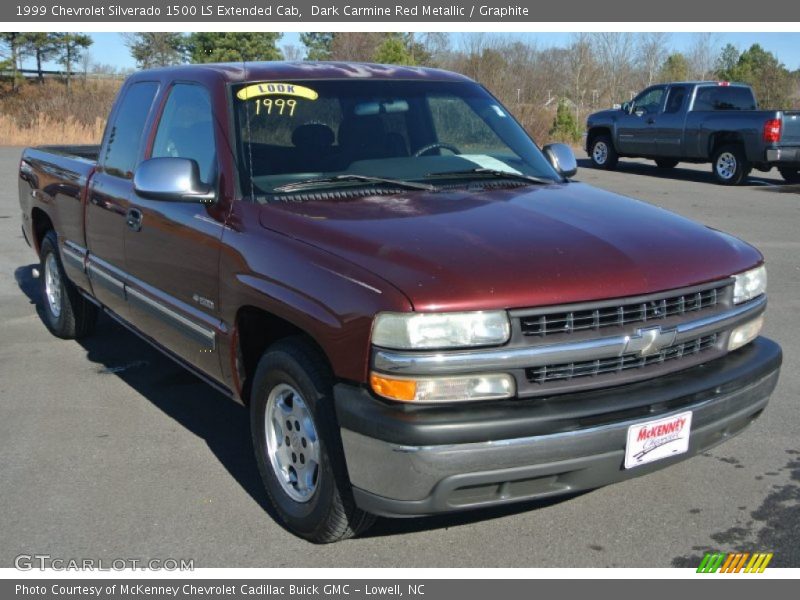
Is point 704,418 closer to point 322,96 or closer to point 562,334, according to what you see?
point 562,334

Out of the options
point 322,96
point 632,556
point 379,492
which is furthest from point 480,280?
point 322,96

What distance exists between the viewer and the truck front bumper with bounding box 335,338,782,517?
3088 millimetres

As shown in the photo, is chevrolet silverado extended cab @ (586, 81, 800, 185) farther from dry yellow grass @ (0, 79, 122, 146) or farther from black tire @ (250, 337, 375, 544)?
dry yellow grass @ (0, 79, 122, 146)

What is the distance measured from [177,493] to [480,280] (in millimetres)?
1930

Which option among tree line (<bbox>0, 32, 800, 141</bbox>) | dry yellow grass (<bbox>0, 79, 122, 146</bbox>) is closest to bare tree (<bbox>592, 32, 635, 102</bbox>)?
tree line (<bbox>0, 32, 800, 141</bbox>)

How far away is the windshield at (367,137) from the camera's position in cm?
427

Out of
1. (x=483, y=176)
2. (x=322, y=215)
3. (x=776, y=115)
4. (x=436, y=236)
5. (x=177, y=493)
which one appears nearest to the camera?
(x=436, y=236)

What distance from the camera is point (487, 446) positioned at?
3.10 m

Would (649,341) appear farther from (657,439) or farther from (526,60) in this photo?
(526,60)

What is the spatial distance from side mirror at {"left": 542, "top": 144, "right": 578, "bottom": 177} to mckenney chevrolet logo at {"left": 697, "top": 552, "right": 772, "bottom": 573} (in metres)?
2.33

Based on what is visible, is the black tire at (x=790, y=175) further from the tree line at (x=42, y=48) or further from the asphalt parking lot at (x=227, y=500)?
the tree line at (x=42, y=48)

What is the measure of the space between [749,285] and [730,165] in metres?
15.0

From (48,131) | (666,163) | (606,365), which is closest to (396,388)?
(606,365)

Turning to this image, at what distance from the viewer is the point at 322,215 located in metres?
3.81
